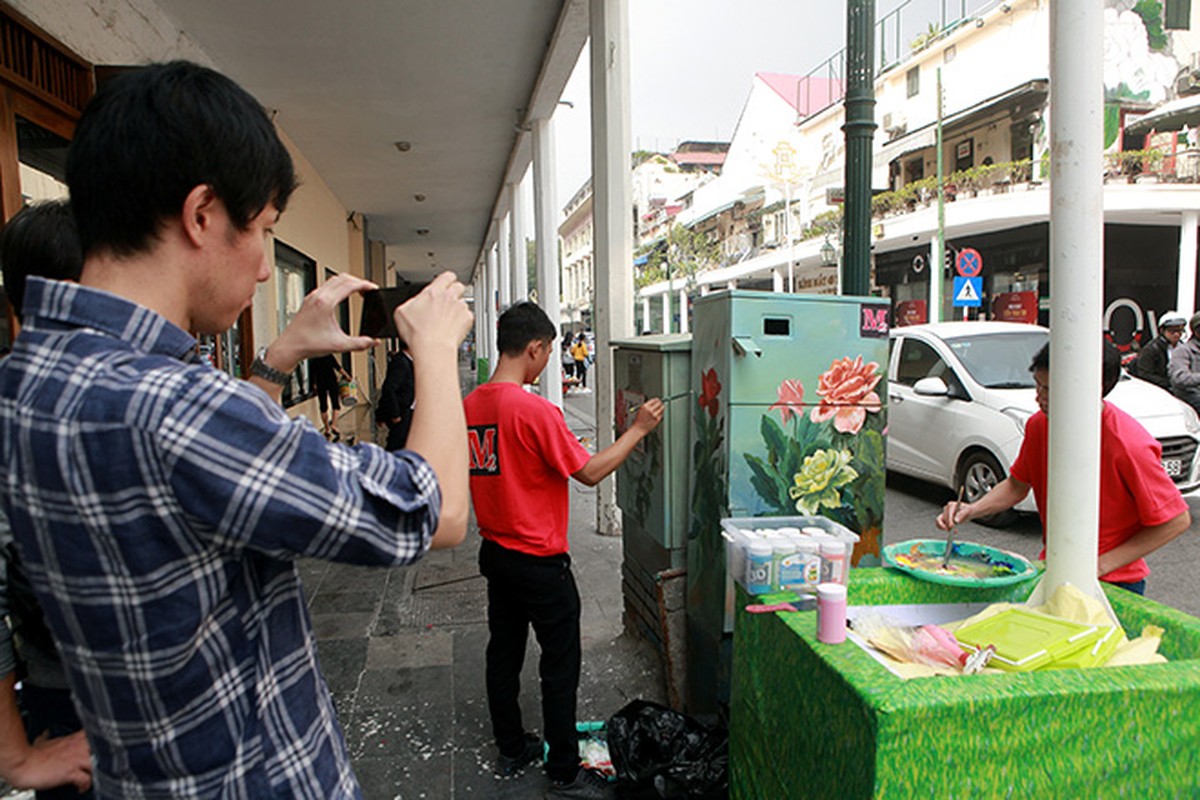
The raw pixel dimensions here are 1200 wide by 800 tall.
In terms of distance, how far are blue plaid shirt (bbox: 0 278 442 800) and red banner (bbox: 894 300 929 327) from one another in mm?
25573

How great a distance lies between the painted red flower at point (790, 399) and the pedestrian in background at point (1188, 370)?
→ 22.5 ft

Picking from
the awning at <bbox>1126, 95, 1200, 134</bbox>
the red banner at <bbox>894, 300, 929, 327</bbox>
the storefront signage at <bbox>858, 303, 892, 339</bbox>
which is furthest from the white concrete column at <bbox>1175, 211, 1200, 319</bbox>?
the storefront signage at <bbox>858, 303, 892, 339</bbox>

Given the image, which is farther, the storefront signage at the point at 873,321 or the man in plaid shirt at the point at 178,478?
the storefront signage at the point at 873,321

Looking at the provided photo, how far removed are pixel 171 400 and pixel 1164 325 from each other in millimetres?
10046

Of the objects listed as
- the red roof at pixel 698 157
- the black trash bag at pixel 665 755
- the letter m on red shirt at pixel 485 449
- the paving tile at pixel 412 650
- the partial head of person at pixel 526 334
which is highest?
the red roof at pixel 698 157

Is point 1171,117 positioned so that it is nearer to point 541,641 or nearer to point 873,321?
point 873,321

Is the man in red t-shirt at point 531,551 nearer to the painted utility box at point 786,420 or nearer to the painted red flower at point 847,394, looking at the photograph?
the painted utility box at point 786,420

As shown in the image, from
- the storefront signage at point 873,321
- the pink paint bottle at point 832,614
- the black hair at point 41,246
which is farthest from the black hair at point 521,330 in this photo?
the black hair at point 41,246

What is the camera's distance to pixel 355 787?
1.16 m

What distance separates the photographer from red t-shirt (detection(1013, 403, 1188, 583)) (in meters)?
2.46

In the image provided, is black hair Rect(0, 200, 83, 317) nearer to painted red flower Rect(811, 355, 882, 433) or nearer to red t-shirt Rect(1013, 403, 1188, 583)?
painted red flower Rect(811, 355, 882, 433)

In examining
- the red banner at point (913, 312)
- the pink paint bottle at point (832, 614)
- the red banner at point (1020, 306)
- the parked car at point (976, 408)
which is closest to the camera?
the pink paint bottle at point (832, 614)

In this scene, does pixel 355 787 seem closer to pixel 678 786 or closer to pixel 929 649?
pixel 929 649

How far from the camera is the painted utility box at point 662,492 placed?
128 inches
